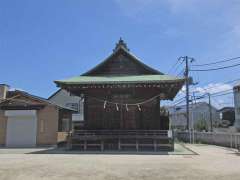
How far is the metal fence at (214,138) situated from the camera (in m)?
23.1

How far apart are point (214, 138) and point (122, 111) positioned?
39.8ft

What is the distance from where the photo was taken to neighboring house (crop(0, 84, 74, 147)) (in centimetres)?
2480

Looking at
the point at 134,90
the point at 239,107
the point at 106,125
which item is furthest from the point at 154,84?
the point at 239,107

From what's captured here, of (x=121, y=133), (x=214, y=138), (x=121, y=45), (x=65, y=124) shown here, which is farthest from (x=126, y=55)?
(x=214, y=138)

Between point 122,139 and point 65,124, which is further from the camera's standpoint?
point 65,124

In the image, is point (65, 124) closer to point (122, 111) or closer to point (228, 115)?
point (122, 111)

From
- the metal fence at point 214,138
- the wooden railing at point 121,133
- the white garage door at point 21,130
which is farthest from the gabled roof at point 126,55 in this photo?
the metal fence at point 214,138

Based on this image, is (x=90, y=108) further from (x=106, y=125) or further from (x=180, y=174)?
(x=180, y=174)

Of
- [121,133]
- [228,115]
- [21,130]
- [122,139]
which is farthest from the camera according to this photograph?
[228,115]

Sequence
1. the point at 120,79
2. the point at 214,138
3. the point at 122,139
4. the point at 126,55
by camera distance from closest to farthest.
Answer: the point at 122,139 < the point at 120,79 < the point at 126,55 < the point at 214,138

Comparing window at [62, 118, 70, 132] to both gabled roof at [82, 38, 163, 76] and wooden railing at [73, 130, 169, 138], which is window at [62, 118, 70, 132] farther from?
wooden railing at [73, 130, 169, 138]

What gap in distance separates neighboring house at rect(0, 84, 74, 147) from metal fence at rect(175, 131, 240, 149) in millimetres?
13285

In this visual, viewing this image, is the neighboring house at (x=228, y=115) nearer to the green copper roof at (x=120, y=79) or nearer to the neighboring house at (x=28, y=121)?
the neighboring house at (x=28, y=121)

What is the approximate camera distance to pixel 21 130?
25.0 metres
